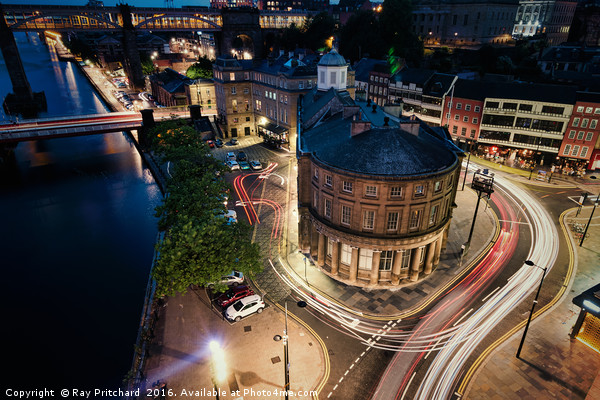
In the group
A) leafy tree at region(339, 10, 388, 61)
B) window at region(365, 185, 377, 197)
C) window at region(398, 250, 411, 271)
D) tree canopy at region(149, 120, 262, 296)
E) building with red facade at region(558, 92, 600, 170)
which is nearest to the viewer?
tree canopy at region(149, 120, 262, 296)

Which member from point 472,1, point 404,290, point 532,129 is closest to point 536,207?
point 532,129

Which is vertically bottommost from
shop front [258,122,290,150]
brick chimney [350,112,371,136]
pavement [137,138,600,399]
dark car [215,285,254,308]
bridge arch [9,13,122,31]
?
pavement [137,138,600,399]

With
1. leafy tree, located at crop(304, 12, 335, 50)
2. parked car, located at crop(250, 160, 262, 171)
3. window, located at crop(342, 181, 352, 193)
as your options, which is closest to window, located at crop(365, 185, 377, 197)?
window, located at crop(342, 181, 352, 193)

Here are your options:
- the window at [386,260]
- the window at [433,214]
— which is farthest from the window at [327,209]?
the window at [433,214]

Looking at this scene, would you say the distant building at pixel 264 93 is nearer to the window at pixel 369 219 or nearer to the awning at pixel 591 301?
the window at pixel 369 219

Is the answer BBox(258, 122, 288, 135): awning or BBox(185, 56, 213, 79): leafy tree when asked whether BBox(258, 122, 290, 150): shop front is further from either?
BBox(185, 56, 213, 79): leafy tree
